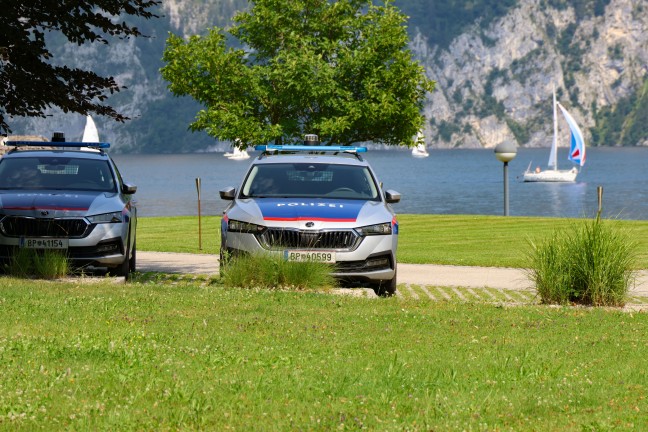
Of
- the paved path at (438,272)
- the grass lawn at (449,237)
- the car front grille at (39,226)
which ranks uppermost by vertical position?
the car front grille at (39,226)

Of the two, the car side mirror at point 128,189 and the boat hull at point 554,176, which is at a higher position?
the car side mirror at point 128,189

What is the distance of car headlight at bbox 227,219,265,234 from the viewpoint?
1355 centimetres

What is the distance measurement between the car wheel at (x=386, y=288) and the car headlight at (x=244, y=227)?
5.69ft

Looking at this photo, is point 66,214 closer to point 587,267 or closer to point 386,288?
point 386,288

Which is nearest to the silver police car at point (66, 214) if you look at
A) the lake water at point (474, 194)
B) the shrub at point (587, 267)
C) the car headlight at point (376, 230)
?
the car headlight at point (376, 230)

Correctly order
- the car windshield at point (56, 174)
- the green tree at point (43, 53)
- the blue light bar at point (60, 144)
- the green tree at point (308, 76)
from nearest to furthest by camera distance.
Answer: the green tree at point (43, 53)
the car windshield at point (56, 174)
the blue light bar at point (60, 144)
the green tree at point (308, 76)

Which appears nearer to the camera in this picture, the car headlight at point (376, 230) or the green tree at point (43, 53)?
the car headlight at point (376, 230)

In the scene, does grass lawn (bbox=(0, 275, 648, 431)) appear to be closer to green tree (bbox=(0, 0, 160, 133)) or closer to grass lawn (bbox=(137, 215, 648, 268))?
green tree (bbox=(0, 0, 160, 133))

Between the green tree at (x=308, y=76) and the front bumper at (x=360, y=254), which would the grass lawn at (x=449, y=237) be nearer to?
the green tree at (x=308, y=76)

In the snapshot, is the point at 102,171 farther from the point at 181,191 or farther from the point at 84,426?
the point at 181,191

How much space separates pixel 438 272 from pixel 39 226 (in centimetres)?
743

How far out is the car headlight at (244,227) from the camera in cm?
1355

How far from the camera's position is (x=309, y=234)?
528 inches

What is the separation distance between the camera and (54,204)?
14.5 m
